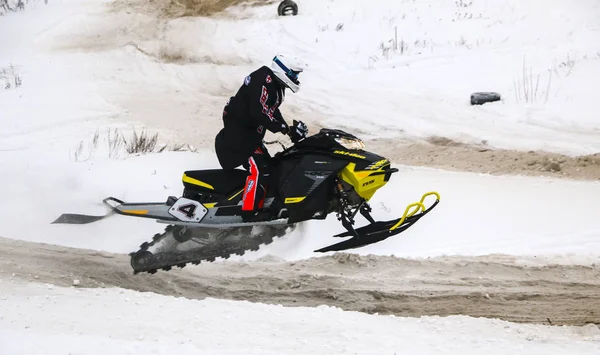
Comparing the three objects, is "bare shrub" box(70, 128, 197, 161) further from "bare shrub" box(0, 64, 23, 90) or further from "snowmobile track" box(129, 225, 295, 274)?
"snowmobile track" box(129, 225, 295, 274)

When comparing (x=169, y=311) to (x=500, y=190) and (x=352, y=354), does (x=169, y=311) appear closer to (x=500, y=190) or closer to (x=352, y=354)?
(x=352, y=354)

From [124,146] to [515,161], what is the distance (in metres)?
6.08

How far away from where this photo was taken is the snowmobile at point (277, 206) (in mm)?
7039

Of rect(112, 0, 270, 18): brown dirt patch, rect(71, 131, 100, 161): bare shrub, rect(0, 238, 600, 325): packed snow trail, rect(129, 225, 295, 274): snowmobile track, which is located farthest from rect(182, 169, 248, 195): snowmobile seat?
rect(112, 0, 270, 18): brown dirt patch

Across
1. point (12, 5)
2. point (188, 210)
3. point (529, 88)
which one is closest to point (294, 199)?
point (188, 210)

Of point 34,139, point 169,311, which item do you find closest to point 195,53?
point 34,139

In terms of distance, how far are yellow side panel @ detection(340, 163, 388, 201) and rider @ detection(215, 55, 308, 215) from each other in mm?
565

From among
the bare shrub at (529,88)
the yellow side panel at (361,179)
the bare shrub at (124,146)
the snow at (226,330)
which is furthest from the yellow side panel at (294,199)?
the bare shrub at (529,88)

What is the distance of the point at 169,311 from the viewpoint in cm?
647

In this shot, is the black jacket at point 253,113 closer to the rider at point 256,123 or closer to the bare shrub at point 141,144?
the rider at point 256,123

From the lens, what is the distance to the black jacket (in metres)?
7.09

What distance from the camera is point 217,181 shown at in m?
7.51

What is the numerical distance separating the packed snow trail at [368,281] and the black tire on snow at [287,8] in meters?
11.2

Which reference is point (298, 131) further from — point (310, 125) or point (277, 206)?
point (310, 125)
